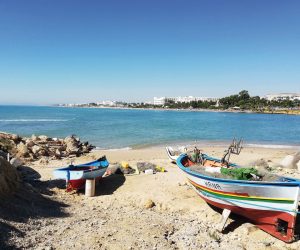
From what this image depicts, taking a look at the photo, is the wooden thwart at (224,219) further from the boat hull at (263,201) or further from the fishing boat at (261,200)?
the boat hull at (263,201)

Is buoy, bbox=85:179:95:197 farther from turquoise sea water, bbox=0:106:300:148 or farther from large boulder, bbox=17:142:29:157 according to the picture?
turquoise sea water, bbox=0:106:300:148

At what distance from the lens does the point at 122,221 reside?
10.3m

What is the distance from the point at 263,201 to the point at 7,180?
843 cm

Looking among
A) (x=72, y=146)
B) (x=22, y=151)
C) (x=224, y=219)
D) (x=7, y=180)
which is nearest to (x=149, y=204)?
(x=224, y=219)

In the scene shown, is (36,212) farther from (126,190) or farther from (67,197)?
(126,190)

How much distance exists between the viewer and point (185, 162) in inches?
592

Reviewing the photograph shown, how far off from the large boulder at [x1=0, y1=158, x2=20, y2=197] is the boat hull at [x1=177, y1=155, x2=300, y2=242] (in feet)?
21.8

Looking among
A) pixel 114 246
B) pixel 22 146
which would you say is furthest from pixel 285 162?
pixel 22 146

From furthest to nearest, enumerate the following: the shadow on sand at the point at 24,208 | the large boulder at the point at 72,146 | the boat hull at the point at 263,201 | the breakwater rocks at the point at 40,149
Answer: the large boulder at the point at 72,146 → the breakwater rocks at the point at 40,149 → the boat hull at the point at 263,201 → the shadow on sand at the point at 24,208

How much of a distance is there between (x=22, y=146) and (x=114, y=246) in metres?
16.6

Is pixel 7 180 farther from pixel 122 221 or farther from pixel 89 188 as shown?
pixel 122 221

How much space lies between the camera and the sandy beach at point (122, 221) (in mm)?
8594

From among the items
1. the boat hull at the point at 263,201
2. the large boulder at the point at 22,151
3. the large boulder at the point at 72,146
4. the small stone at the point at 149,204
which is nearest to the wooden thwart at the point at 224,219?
the boat hull at the point at 263,201

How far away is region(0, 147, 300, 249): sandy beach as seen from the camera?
8.59 metres
